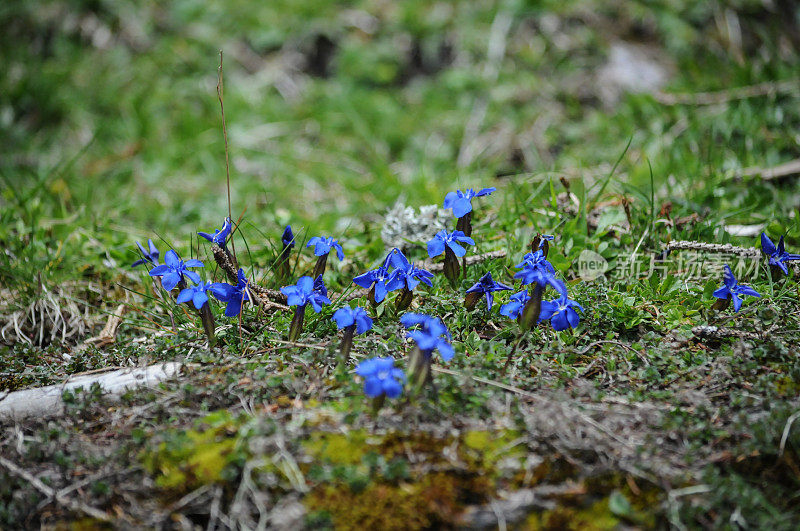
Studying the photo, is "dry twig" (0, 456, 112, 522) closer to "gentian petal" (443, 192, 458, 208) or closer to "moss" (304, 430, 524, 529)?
"moss" (304, 430, 524, 529)

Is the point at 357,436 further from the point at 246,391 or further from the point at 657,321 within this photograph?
the point at 657,321

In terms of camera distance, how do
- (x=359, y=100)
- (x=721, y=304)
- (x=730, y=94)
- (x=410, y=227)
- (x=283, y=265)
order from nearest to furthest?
(x=721, y=304) < (x=283, y=265) < (x=410, y=227) < (x=730, y=94) < (x=359, y=100)

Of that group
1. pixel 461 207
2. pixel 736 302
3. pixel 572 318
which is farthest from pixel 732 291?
pixel 461 207

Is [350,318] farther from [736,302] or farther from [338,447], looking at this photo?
[736,302]

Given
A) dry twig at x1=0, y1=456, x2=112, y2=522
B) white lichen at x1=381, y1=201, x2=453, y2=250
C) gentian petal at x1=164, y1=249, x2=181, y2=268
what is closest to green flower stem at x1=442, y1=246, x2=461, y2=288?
white lichen at x1=381, y1=201, x2=453, y2=250

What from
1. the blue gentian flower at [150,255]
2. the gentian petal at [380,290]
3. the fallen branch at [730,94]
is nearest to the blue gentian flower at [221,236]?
the blue gentian flower at [150,255]


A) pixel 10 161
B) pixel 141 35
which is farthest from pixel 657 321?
pixel 141 35
